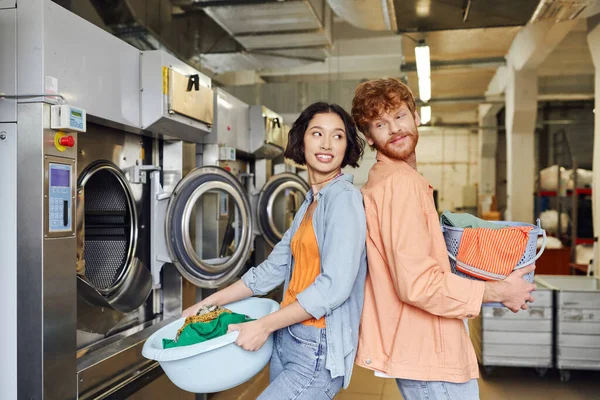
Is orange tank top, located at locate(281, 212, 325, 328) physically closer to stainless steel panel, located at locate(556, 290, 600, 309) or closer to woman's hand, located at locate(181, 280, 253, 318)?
woman's hand, located at locate(181, 280, 253, 318)

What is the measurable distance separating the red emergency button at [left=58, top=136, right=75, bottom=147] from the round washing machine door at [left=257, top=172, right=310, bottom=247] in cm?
283

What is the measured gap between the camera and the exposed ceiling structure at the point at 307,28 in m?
4.04

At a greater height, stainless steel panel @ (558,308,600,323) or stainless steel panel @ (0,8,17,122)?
stainless steel panel @ (0,8,17,122)

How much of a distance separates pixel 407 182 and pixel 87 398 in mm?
1673

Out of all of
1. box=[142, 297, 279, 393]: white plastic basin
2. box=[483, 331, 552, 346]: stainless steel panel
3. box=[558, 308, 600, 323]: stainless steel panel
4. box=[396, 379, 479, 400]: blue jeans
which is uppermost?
box=[142, 297, 279, 393]: white plastic basin

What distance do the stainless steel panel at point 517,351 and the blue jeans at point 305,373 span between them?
286cm

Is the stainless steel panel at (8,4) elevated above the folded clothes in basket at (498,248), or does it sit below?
above

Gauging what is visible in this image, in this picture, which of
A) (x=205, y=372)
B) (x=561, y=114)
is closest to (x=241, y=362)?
(x=205, y=372)

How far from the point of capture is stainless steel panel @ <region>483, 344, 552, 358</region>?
4.07 metres

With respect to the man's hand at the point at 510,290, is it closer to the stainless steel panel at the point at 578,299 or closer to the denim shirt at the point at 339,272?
the denim shirt at the point at 339,272

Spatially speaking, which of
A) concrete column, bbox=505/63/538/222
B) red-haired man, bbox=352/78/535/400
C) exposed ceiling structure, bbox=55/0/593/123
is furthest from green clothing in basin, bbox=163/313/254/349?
concrete column, bbox=505/63/538/222

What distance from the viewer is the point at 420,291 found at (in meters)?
1.43

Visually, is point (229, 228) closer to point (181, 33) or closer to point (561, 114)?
point (181, 33)

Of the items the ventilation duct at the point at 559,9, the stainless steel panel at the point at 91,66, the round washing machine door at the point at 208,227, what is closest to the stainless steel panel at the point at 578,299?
the ventilation duct at the point at 559,9
